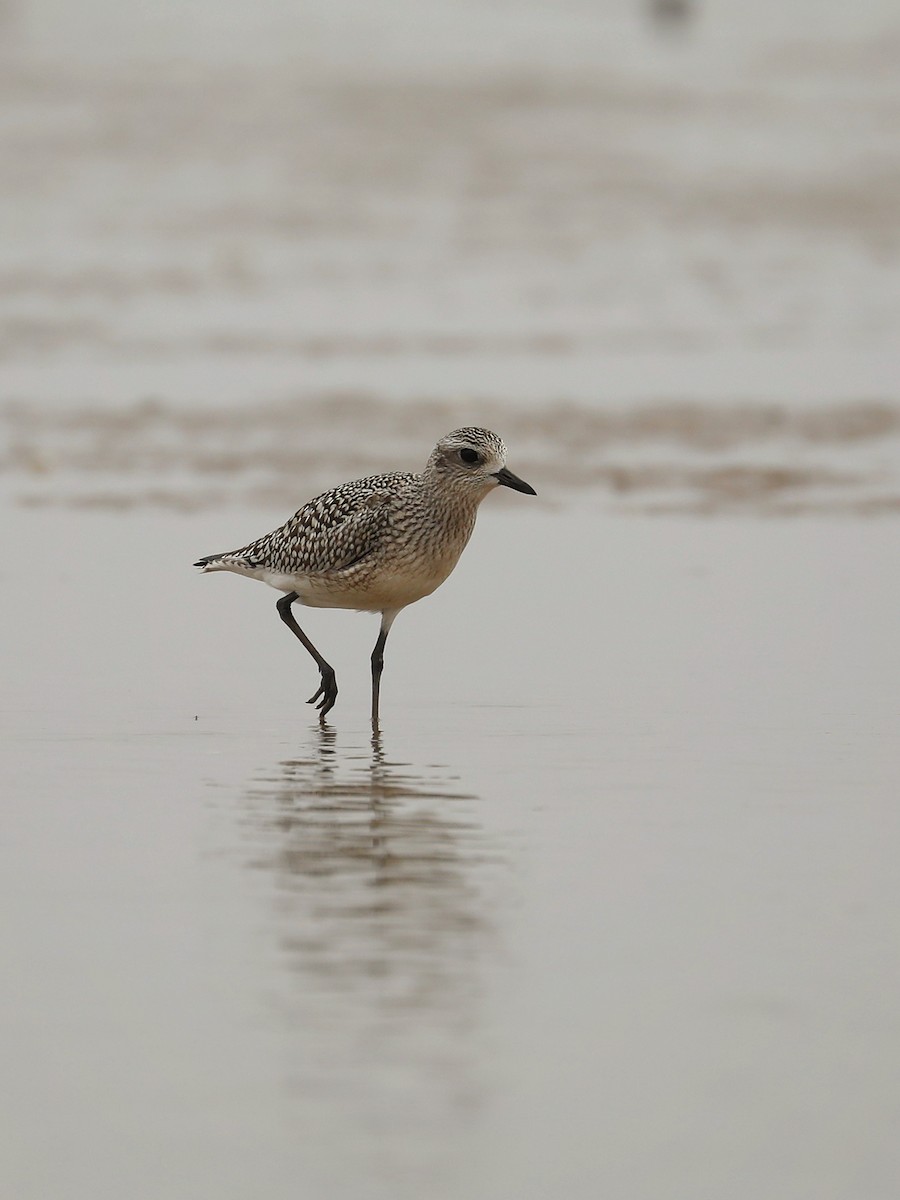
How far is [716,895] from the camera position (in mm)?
5914

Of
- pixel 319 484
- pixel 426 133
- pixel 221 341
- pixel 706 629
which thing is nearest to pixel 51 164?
pixel 426 133

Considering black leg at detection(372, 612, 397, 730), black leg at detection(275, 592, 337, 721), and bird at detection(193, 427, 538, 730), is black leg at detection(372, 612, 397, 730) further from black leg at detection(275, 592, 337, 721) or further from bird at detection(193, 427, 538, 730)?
black leg at detection(275, 592, 337, 721)

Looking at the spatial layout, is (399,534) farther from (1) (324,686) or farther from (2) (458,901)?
(2) (458,901)

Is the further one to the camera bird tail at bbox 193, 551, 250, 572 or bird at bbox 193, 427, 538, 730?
bird tail at bbox 193, 551, 250, 572

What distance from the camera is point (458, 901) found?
5910 millimetres

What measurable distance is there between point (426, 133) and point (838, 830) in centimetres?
2842

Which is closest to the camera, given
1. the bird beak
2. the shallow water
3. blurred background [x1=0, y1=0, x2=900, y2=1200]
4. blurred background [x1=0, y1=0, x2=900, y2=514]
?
the shallow water

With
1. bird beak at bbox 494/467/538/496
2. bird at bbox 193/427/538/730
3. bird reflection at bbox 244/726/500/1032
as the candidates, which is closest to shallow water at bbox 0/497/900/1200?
bird reflection at bbox 244/726/500/1032

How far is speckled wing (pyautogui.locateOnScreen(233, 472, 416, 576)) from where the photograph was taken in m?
8.92

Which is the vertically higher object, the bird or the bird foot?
the bird

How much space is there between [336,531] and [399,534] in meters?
0.28

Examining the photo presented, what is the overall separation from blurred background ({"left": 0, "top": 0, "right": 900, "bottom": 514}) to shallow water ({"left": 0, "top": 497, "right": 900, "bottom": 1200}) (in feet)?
13.9

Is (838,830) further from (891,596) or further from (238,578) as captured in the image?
(238,578)

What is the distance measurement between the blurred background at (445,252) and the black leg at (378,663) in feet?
15.0
